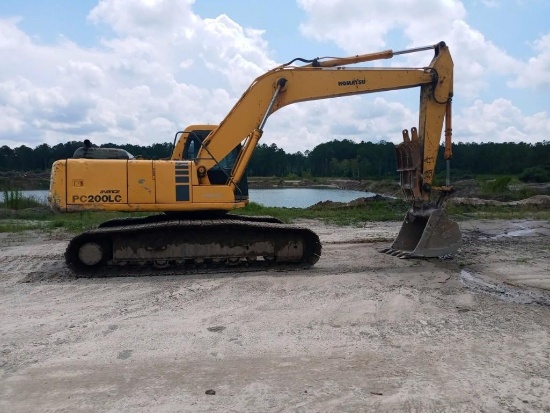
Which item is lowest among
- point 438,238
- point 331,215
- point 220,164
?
point 331,215

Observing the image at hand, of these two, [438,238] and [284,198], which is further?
[284,198]

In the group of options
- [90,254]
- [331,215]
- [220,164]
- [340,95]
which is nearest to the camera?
[90,254]

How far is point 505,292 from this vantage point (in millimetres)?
8047

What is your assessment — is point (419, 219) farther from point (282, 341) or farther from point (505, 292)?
point (282, 341)

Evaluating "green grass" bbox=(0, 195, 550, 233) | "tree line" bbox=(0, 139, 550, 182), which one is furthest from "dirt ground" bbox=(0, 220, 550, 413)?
"tree line" bbox=(0, 139, 550, 182)

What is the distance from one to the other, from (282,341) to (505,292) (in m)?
3.99

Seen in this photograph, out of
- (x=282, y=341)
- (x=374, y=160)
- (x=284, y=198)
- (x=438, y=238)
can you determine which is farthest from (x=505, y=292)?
(x=374, y=160)

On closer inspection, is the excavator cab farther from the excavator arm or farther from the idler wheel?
the idler wheel

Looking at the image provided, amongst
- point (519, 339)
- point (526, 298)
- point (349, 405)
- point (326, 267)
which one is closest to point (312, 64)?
point (326, 267)

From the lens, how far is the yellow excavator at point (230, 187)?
9727 mm

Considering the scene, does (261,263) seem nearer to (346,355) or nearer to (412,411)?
(346,355)

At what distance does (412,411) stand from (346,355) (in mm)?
1228

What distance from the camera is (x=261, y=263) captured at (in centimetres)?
1014

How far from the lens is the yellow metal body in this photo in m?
9.77
